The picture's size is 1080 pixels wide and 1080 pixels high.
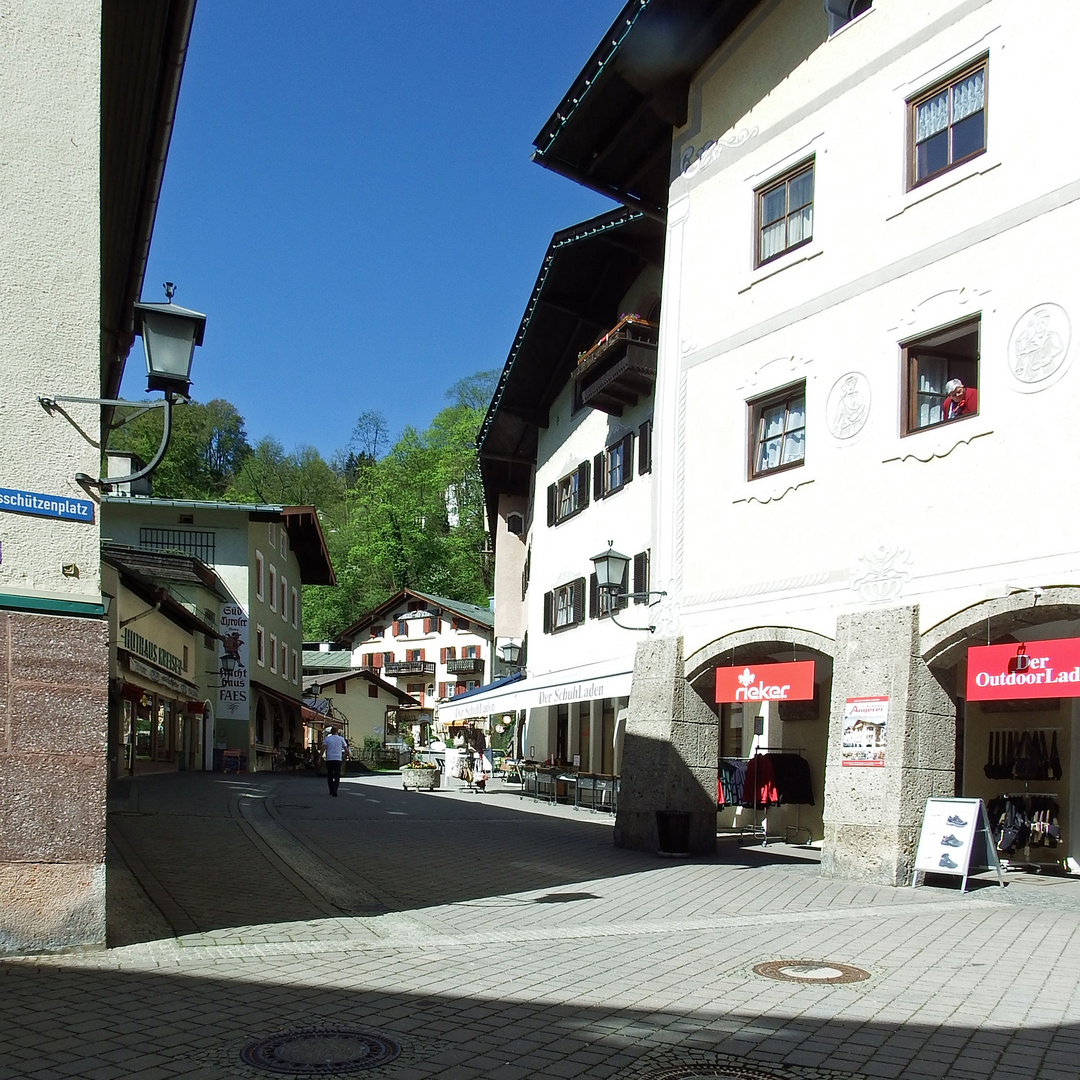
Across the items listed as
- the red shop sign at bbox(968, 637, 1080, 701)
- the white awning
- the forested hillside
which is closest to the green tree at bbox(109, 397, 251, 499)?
the forested hillside

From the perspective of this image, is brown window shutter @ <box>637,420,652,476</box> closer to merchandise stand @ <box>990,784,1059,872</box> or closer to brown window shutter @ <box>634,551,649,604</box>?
brown window shutter @ <box>634,551,649,604</box>

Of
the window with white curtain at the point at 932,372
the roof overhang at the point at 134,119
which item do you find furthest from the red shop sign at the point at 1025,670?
the roof overhang at the point at 134,119

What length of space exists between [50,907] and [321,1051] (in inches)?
114

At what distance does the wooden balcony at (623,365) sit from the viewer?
2002cm

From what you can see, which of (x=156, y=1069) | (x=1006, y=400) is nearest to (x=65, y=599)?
(x=156, y=1069)

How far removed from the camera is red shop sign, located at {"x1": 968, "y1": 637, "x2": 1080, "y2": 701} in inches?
419

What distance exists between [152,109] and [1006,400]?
8485 millimetres

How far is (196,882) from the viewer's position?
34.3 ft

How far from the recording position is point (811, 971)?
7309mm

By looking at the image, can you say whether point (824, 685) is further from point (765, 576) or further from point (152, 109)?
point (152, 109)

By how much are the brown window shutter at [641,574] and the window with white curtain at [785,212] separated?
7183 mm

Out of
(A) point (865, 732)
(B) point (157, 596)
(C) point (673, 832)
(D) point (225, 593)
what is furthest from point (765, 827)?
(D) point (225, 593)

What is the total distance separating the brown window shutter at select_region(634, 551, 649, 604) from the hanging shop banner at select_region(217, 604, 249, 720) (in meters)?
20.2

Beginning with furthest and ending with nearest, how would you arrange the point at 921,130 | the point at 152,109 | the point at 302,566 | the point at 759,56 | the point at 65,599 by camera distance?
the point at 302,566
the point at 759,56
the point at 921,130
the point at 152,109
the point at 65,599
